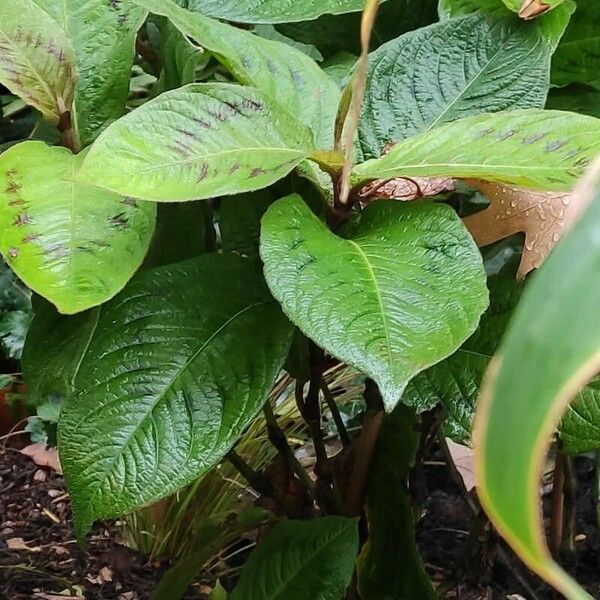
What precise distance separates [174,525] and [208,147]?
0.92 m

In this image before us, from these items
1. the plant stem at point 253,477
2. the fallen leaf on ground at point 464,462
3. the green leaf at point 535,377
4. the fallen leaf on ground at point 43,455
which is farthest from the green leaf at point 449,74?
the fallen leaf on ground at point 43,455

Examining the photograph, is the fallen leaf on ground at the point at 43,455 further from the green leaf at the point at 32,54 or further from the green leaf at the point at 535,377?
the green leaf at the point at 535,377

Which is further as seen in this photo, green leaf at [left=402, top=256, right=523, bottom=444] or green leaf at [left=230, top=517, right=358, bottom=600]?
green leaf at [left=230, top=517, right=358, bottom=600]

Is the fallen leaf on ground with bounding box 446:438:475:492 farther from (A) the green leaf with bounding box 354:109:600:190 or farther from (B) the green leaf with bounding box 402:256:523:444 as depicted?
(A) the green leaf with bounding box 354:109:600:190

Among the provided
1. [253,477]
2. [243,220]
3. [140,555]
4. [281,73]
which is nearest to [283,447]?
[253,477]

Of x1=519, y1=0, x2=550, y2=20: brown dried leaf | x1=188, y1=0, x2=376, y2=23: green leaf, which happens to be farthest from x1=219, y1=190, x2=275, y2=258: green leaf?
x1=519, y1=0, x2=550, y2=20: brown dried leaf

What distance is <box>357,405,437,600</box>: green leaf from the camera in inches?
32.5

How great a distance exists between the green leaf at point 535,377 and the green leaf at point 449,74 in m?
0.47

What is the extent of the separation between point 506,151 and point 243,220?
231 millimetres

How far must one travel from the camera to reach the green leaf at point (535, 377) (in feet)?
0.63

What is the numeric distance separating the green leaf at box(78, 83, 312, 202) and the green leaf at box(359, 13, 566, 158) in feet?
0.41

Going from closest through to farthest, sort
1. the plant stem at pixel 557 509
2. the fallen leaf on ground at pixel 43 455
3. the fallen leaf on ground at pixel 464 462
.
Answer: the plant stem at pixel 557 509, the fallen leaf on ground at pixel 464 462, the fallen leaf on ground at pixel 43 455

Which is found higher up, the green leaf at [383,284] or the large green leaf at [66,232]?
the large green leaf at [66,232]

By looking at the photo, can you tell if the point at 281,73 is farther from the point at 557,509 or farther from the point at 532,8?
the point at 557,509
